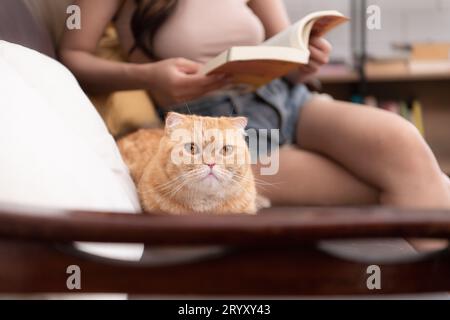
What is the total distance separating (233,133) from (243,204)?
0.08m

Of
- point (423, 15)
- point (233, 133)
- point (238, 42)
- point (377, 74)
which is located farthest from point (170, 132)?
point (423, 15)

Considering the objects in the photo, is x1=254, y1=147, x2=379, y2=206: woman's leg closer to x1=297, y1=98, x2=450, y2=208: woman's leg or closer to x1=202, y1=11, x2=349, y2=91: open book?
x1=297, y1=98, x2=450, y2=208: woman's leg

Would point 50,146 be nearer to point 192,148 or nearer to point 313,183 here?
point 192,148

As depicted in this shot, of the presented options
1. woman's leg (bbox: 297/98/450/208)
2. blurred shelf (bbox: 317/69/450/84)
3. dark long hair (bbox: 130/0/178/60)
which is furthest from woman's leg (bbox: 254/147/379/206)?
blurred shelf (bbox: 317/69/450/84)

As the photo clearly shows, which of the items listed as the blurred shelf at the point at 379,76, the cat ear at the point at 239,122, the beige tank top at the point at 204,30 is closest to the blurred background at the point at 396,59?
the blurred shelf at the point at 379,76

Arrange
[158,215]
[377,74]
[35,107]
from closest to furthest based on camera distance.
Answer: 1. [158,215]
2. [35,107]
3. [377,74]

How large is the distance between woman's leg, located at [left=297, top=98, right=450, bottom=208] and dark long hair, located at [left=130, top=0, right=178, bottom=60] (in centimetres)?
26

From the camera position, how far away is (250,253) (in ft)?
1.36

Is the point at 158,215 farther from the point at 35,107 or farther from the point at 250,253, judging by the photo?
the point at 35,107

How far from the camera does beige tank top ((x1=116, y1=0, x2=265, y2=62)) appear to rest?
0.70 meters

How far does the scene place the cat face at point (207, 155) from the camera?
58 centimetres

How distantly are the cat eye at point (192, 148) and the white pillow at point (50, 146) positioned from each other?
0.27 feet

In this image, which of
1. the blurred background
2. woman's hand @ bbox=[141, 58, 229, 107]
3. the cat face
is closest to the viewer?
the cat face

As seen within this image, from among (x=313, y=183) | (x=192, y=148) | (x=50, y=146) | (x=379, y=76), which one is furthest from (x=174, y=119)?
(x=379, y=76)
